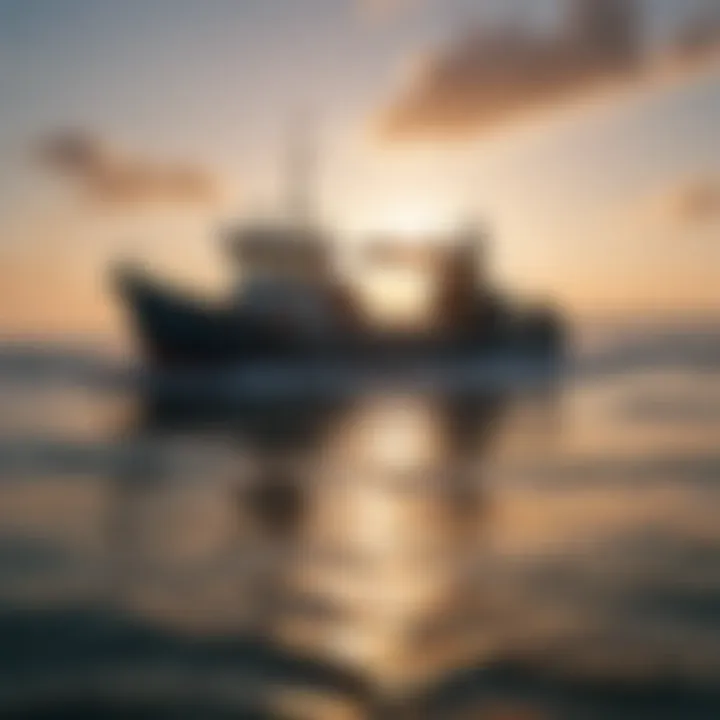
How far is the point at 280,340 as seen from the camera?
6.89 feet

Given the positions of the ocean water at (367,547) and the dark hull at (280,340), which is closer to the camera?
the ocean water at (367,547)

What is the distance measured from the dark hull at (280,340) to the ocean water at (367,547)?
106mm

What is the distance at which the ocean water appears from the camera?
47.4 inches

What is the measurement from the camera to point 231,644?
52.1 inches

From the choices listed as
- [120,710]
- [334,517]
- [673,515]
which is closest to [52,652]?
[120,710]

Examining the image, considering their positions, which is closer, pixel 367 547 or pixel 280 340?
pixel 367 547

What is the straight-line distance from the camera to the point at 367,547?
1.70 metres

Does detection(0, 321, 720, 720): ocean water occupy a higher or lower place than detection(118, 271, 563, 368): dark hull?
lower

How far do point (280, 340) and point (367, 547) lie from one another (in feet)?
2.11

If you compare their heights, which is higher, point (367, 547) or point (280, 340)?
point (280, 340)

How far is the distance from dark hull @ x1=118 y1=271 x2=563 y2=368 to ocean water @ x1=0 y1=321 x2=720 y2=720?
0.11 m

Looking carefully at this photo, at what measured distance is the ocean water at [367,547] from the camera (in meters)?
1.21

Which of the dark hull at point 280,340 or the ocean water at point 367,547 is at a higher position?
the dark hull at point 280,340

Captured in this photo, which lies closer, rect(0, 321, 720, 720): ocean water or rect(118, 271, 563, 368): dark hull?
rect(0, 321, 720, 720): ocean water
